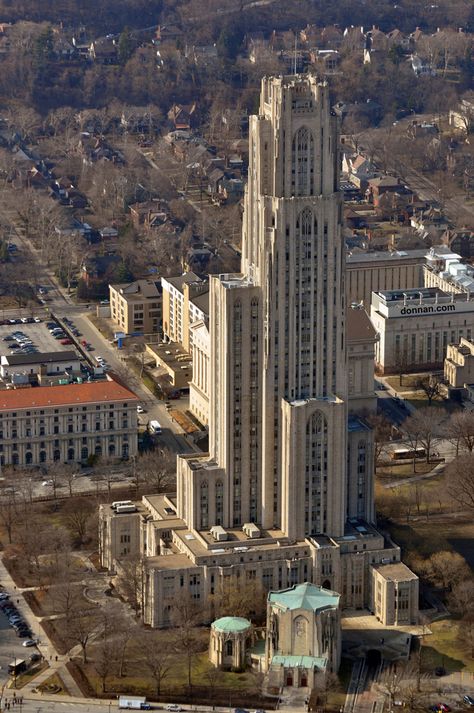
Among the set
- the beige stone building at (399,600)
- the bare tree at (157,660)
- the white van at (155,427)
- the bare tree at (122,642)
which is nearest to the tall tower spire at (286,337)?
the beige stone building at (399,600)

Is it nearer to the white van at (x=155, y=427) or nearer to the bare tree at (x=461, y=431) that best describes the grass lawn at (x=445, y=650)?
the bare tree at (x=461, y=431)

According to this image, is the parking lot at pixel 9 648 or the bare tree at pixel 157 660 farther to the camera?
the parking lot at pixel 9 648

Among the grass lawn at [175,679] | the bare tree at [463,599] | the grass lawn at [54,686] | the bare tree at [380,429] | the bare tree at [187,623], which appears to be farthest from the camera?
the bare tree at [380,429]

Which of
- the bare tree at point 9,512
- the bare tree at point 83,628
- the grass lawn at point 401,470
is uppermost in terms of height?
the bare tree at point 9,512

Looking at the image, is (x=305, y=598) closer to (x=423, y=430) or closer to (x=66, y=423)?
(x=66, y=423)

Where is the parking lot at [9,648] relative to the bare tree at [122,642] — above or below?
below

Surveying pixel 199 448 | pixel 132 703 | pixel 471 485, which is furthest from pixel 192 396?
pixel 132 703

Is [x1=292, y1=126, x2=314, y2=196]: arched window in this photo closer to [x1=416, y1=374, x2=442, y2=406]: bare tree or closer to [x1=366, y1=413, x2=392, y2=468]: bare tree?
[x1=366, y1=413, x2=392, y2=468]: bare tree
